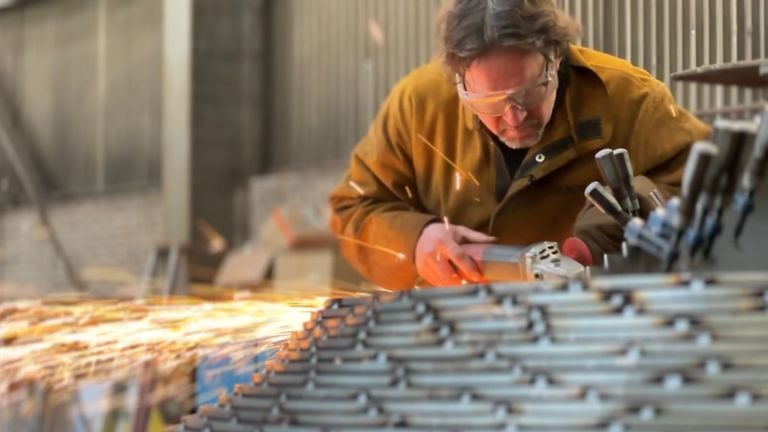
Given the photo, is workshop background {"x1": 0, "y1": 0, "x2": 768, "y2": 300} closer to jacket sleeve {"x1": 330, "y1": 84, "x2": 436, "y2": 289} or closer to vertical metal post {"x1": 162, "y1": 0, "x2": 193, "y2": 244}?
vertical metal post {"x1": 162, "y1": 0, "x2": 193, "y2": 244}

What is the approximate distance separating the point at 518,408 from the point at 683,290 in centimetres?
22

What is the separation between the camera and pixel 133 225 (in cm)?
934

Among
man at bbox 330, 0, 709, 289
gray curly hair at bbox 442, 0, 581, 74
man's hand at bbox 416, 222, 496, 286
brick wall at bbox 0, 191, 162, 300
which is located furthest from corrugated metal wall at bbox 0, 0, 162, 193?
gray curly hair at bbox 442, 0, 581, 74

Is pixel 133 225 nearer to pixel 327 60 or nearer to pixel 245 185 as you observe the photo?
pixel 245 185

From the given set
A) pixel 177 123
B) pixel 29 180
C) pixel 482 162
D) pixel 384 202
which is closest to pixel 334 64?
pixel 177 123

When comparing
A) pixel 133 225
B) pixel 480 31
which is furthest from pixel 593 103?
pixel 133 225

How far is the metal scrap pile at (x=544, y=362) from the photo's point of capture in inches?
50.4

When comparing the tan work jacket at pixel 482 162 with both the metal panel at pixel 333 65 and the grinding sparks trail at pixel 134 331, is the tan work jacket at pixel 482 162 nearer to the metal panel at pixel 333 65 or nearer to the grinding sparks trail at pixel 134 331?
the grinding sparks trail at pixel 134 331

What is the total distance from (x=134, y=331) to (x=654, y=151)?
1.23 metres

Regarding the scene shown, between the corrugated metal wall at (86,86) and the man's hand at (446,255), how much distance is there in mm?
6750

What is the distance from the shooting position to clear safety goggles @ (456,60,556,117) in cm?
222

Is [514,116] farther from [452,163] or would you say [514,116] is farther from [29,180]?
[29,180]

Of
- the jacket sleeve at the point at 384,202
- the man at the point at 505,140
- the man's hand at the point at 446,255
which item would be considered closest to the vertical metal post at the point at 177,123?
the jacket sleeve at the point at 384,202

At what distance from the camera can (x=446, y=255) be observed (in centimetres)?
244
